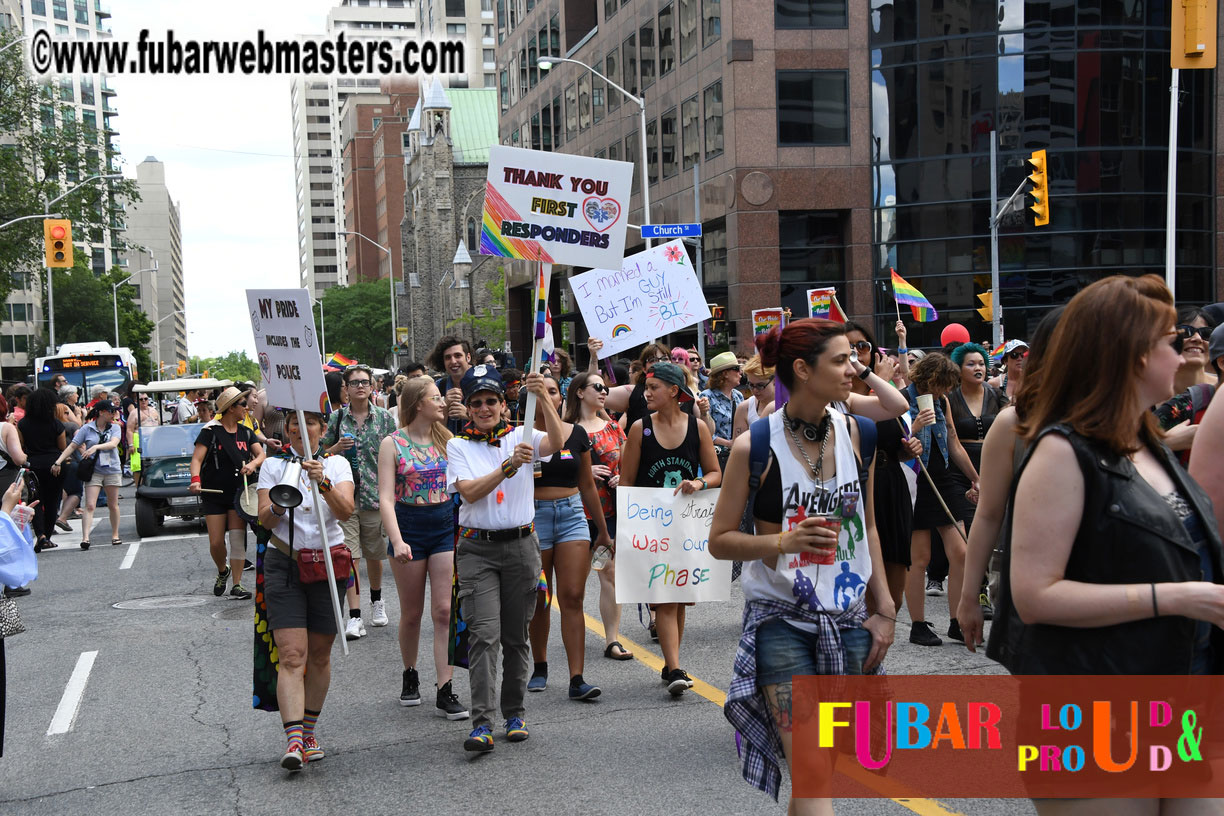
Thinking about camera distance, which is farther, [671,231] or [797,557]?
[671,231]

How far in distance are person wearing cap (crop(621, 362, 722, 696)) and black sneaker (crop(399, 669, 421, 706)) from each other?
4.87 feet

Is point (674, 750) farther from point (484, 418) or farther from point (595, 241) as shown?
point (595, 241)

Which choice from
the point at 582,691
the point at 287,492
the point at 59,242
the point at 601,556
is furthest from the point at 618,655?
the point at 59,242

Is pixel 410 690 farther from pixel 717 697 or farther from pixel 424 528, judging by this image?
pixel 717 697

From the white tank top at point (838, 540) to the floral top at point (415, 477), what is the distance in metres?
3.64

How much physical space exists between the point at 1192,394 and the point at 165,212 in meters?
198

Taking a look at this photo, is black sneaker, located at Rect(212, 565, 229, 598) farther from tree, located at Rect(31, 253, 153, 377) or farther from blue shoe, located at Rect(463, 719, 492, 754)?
tree, located at Rect(31, 253, 153, 377)

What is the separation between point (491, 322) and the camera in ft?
266

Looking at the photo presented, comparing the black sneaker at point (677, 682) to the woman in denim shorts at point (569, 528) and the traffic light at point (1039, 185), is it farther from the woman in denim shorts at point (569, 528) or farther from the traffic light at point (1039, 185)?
the traffic light at point (1039, 185)

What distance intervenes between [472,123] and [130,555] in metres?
96.3

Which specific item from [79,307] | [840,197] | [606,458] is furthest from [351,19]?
[606,458]

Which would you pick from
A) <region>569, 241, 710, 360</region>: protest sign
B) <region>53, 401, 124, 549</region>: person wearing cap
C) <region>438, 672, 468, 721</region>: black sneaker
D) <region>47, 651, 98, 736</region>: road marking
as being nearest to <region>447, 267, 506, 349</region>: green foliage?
<region>53, 401, 124, 549</region>: person wearing cap

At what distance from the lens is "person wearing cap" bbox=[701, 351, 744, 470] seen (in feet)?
34.4

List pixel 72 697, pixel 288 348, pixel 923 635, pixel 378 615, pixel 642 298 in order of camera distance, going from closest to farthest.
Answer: pixel 288 348 < pixel 72 697 < pixel 923 635 < pixel 378 615 < pixel 642 298
